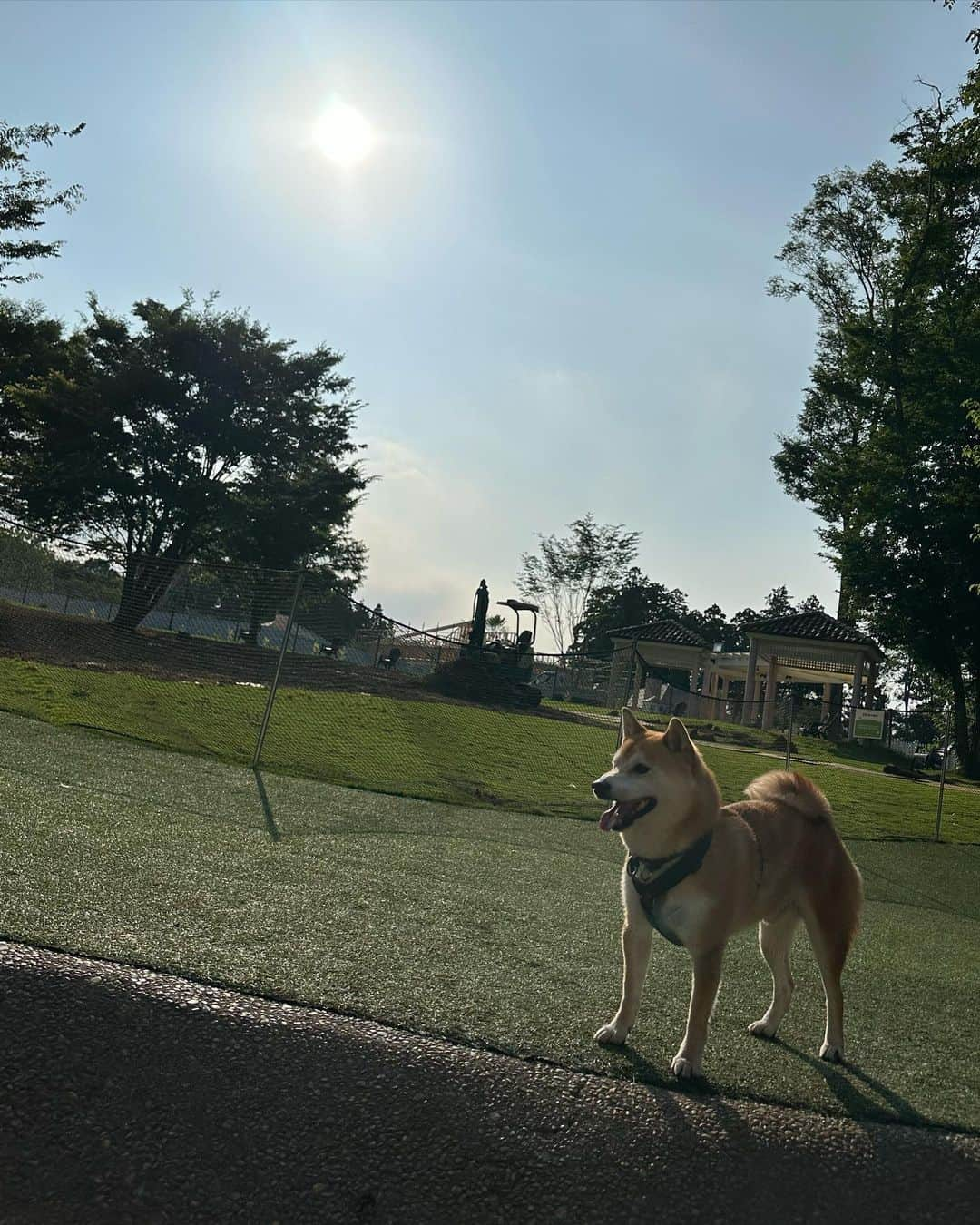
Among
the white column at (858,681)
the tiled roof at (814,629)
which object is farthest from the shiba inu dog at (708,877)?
the tiled roof at (814,629)

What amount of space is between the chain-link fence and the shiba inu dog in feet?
20.7

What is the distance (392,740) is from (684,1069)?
9.60 meters

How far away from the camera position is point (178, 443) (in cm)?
2836

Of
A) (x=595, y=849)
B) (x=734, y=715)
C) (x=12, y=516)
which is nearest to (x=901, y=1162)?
(x=595, y=849)

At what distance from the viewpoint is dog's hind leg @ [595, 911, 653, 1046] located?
306cm

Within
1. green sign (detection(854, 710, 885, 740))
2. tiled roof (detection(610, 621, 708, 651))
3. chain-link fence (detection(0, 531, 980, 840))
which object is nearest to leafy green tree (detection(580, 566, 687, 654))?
tiled roof (detection(610, 621, 708, 651))

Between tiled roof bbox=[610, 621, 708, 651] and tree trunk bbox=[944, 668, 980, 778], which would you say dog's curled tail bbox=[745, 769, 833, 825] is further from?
tiled roof bbox=[610, 621, 708, 651]

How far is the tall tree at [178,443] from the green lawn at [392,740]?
16.2 metres

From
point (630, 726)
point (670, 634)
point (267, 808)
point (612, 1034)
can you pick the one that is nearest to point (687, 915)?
point (612, 1034)

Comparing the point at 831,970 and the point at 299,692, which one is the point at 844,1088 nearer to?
the point at 831,970

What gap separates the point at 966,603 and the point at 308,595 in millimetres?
20728

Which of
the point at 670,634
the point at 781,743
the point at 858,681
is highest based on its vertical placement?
the point at 670,634

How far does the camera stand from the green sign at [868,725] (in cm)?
2992

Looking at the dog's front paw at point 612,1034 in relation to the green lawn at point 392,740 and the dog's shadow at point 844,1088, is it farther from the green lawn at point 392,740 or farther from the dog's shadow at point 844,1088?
the green lawn at point 392,740
